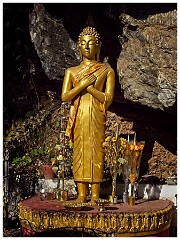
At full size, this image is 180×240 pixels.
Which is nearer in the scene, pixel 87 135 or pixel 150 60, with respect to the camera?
pixel 87 135

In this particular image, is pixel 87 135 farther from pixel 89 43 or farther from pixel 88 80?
pixel 89 43

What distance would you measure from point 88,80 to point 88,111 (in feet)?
1.10

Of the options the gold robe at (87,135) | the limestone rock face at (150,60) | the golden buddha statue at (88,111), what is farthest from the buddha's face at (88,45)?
the limestone rock face at (150,60)

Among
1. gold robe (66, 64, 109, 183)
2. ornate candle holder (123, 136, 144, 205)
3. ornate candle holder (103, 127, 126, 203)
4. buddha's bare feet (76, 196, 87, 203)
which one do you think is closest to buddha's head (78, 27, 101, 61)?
gold robe (66, 64, 109, 183)

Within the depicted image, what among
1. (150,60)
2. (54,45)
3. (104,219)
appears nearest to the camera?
(104,219)

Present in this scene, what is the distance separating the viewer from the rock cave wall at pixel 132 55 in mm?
5145

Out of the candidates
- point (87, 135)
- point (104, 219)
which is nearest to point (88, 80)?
point (87, 135)

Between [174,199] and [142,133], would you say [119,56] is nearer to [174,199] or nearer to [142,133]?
[142,133]

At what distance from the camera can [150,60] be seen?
205 inches

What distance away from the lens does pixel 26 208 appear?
442 cm

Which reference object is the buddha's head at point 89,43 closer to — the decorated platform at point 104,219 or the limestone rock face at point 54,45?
the limestone rock face at point 54,45

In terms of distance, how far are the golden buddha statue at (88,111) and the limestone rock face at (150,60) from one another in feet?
1.96

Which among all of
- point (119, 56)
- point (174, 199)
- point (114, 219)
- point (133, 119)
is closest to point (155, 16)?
point (119, 56)

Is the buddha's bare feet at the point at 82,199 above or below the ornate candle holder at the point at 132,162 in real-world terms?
below
